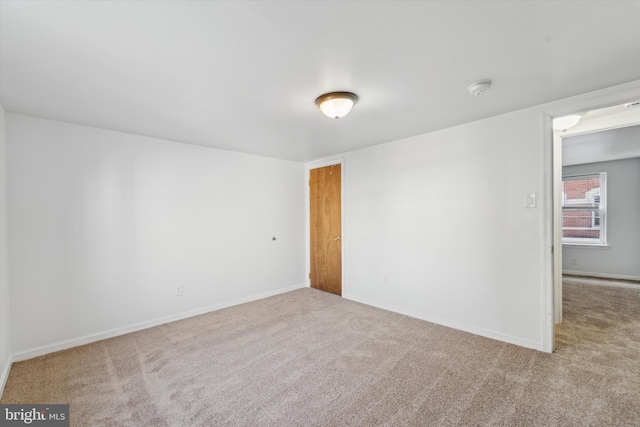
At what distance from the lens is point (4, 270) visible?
2387 millimetres

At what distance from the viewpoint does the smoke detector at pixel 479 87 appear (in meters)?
2.08

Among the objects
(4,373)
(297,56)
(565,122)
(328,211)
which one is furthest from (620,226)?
(4,373)

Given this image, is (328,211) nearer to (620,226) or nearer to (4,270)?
(4,270)

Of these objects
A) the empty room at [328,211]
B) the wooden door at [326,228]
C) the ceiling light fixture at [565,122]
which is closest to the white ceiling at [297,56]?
the empty room at [328,211]

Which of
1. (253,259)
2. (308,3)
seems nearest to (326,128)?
(308,3)

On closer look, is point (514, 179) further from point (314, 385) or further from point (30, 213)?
point (30, 213)

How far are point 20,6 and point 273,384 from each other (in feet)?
8.69

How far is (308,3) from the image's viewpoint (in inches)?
50.5

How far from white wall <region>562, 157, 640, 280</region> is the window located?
105 mm

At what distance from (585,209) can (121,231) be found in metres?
8.29

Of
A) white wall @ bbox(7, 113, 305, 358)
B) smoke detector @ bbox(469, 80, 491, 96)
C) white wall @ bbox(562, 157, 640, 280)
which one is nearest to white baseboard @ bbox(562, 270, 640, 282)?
white wall @ bbox(562, 157, 640, 280)

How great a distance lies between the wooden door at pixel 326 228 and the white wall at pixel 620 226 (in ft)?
17.6

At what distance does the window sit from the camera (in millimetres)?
5551

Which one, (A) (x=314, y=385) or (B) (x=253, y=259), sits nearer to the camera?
(A) (x=314, y=385)
